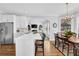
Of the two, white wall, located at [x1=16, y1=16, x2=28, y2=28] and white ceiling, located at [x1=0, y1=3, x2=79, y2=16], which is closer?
white ceiling, located at [x1=0, y1=3, x2=79, y2=16]

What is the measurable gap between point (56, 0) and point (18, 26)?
7.26m

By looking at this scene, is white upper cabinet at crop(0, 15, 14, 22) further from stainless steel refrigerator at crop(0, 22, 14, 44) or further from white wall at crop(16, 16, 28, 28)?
white wall at crop(16, 16, 28, 28)

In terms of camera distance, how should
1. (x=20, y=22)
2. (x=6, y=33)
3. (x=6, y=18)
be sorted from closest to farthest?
1. (x=6, y=33)
2. (x=6, y=18)
3. (x=20, y=22)

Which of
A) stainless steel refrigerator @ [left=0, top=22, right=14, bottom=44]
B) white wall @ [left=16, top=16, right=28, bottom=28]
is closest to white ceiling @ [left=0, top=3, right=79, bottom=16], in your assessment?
stainless steel refrigerator @ [left=0, top=22, right=14, bottom=44]

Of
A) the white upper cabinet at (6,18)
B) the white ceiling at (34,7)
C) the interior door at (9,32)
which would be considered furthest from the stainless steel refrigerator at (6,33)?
the white ceiling at (34,7)

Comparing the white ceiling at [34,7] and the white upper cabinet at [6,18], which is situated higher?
the white ceiling at [34,7]

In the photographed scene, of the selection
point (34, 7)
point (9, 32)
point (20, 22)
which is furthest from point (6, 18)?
point (34, 7)

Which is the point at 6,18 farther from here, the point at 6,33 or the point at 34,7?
the point at 34,7

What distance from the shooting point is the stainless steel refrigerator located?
6869 mm

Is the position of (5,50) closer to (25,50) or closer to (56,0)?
(25,50)

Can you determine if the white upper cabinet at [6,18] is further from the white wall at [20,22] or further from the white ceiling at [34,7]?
the white wall at [20,22]

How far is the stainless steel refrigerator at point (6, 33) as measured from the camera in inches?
270

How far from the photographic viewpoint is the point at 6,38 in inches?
274

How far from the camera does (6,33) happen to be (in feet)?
23.2
